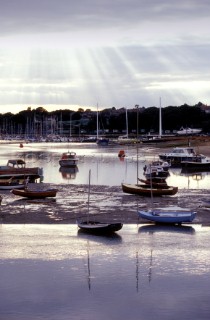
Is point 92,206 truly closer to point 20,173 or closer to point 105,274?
point 105,274

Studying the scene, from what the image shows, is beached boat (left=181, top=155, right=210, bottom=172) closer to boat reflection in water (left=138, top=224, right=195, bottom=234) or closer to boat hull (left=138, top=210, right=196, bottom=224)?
boat hull (left=138, top=210, right=196, bottom=224)

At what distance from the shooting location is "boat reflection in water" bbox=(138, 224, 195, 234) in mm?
34625

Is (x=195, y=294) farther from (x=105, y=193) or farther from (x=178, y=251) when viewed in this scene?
(x=105, y=193)

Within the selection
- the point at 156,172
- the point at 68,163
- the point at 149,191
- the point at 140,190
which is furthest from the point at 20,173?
the point at 68,163

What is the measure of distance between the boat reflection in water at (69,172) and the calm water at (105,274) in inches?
1242

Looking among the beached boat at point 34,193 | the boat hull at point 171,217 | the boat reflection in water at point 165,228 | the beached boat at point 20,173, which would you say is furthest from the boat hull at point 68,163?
the boat reflection in water at point 165,228

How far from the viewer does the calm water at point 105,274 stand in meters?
22.1

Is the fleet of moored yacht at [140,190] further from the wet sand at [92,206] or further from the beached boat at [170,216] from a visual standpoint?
the wet sand at [92,206]

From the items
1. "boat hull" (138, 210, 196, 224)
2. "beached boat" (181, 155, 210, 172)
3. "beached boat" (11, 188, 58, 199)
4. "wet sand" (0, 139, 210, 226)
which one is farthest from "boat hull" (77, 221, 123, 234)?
"beached boat" (181, 155, 210, 172)

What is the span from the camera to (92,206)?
42.0m

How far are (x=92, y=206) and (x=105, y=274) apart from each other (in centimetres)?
1603

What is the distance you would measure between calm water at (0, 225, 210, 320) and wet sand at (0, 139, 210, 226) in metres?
2.49

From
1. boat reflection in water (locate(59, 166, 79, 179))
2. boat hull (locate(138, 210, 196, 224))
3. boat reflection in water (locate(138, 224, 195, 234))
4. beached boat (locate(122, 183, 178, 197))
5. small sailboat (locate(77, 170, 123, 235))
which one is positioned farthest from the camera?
boat reflection in water (locate(59, 166, 79, 179))

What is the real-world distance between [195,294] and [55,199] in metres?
22.6
